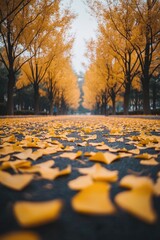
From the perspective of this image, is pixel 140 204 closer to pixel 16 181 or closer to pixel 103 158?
pixel 16 181

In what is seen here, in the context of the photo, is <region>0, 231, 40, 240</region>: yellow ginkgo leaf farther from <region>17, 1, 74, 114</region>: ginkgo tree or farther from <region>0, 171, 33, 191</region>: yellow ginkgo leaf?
<region>17, 1, 74, 114</region>: ginkgo tree

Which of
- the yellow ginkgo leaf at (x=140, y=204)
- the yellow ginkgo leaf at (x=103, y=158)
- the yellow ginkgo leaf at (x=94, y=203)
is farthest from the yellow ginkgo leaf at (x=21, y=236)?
the yellow ginkgo leaf at (x=103, y=158)

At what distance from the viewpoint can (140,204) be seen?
2.38ft

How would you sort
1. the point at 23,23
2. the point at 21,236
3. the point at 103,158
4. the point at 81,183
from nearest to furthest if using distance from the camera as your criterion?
1. the point at 21,236
2. the point at 81,183
3. the point at 103,158
4. the point at 23,23

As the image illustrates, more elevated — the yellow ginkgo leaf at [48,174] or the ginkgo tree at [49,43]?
the ginkgo tree at [49,43]

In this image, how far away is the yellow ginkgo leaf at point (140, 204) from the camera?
696 mm

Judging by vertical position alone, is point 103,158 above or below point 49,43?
below

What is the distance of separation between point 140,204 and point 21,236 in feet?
1.29

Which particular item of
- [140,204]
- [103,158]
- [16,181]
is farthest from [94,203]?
[103,158]

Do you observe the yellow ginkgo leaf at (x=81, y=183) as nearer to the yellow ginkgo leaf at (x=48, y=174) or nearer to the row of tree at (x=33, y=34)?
the yellow ginkgo leaf at (x=48, y=174)

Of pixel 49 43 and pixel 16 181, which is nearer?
pixel 16 181

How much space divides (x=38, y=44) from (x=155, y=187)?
14.5 meters

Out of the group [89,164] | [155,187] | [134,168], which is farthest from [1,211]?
[134,168]

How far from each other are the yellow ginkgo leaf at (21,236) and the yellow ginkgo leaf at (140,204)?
0.33 metres
